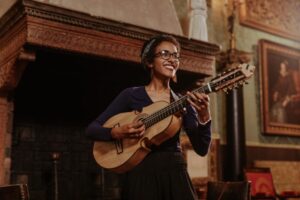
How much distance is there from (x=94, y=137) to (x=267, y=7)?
599 cm

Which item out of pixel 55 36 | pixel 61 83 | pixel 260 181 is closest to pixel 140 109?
pixel 55 36

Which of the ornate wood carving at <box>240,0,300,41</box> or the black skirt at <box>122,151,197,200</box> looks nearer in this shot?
the black skirt at <box>122,151,197,200</box>

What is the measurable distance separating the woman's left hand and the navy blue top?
0.21ft

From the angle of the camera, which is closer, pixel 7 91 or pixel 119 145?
pixel 119 145

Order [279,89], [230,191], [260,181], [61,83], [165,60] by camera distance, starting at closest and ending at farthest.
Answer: [165,60] < [230,191] < [61,83] < [260,181] < [279,89]

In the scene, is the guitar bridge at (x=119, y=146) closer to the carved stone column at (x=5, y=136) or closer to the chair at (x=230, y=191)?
the chair at (x=230, y=191)

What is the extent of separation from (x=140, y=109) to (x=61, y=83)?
234cm

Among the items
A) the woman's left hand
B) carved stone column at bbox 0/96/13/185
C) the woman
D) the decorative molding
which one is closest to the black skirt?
the woman

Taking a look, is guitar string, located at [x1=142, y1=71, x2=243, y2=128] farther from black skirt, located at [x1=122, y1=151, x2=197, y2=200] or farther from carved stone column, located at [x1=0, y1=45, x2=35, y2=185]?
carved stone column, located at [x1=0, y1=45, x2=35, y2=185]

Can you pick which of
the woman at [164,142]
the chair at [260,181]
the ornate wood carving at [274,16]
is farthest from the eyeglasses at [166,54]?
the ornate wood carving at [274,16]

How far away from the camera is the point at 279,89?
6.87 metres

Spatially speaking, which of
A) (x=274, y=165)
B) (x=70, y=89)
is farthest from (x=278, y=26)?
(x=70, y=89)

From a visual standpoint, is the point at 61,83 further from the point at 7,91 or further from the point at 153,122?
the point at 153,122

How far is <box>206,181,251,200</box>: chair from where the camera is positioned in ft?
9.05
